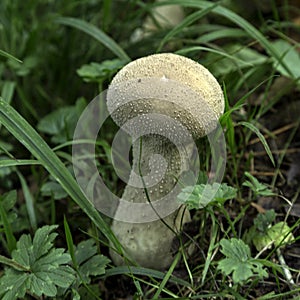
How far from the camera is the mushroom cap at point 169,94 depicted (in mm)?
1009

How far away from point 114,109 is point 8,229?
37cm

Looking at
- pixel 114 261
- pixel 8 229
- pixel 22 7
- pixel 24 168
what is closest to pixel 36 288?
pixel 8 229

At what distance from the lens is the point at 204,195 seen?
39.2 inches

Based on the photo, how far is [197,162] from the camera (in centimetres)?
124

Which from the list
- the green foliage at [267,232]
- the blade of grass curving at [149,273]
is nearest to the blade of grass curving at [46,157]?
the blade of grass curving at [149,273]

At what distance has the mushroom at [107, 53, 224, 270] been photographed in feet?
3.34

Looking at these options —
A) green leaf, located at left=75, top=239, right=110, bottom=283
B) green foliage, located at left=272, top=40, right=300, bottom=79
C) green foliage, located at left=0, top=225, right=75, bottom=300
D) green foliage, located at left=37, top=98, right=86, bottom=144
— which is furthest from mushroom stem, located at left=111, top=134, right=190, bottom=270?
green foliage, located at left=272, top=40, right=300, bottom=79

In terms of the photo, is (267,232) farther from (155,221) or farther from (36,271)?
(36,271)

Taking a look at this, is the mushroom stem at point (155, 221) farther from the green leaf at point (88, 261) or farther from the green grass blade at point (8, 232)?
the green grass blade at point (8, 232)

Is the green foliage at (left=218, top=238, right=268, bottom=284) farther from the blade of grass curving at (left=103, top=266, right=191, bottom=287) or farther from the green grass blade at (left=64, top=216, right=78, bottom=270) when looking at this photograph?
the green grass blade at (left=64, top=216, right=78, bottom=270)

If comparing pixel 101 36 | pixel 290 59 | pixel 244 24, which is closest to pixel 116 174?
pixel 101 36

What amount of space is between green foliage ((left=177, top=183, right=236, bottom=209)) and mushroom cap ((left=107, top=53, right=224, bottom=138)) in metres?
0.14

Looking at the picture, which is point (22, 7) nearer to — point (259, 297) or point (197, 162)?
point (197, 162)

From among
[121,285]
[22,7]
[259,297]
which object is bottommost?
[121,285]
